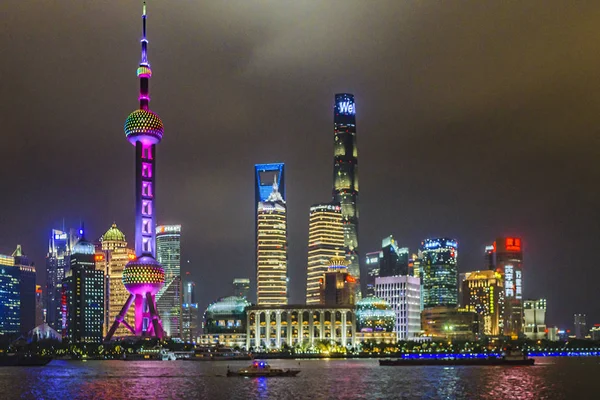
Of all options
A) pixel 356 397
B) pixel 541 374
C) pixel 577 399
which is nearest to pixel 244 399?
pixel 356 397

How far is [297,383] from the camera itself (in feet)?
543

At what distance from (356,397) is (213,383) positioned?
44828mm

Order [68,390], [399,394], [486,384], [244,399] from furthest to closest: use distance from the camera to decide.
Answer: [486,384] < [68,390] < [399,394] < [244,399]

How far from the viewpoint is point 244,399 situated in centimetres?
13062

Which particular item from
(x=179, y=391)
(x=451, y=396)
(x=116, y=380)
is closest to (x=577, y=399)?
(x=451, y=396)

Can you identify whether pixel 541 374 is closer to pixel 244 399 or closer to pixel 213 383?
pixel 213 383

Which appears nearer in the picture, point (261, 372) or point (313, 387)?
point (313, 387)

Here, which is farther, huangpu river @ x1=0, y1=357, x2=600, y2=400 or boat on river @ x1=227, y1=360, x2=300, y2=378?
boat on river @ x1=227, y1=360, x2=300, y2=378

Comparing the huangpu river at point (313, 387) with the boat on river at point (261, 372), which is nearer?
the huangpu river at point (313, 387)

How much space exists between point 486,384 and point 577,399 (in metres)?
31.2

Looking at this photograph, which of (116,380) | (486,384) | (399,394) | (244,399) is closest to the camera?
(244,399)

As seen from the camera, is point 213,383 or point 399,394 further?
point 213,383

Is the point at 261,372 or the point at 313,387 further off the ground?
the point at 313,387

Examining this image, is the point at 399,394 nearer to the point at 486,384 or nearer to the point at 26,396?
the point at 486,384
